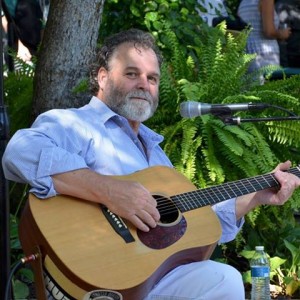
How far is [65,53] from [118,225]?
1680mm

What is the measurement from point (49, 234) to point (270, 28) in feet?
12.8

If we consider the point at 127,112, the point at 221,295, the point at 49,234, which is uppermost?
the point at 127,112

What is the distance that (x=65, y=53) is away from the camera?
435cm

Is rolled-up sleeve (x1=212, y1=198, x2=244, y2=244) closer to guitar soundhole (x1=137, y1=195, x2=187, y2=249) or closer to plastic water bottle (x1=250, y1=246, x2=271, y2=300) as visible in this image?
guitar soundhole (x1=137, y1=195, x2=187, y2=249)

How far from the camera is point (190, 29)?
17.4ft

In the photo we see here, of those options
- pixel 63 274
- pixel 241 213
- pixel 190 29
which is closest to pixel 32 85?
pixel 190 29

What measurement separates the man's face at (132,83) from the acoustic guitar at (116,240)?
0.33 m

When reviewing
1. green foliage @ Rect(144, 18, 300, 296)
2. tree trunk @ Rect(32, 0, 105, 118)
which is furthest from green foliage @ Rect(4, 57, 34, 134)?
green foliage @ Rect(144, 18, 300, 296)

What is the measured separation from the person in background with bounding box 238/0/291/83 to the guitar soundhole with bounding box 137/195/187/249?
10.7ft

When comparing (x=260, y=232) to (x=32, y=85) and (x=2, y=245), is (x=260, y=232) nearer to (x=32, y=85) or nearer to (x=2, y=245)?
(x=32, y=85)

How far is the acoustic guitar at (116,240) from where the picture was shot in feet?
9.03

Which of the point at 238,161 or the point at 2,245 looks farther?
the point at 238,161

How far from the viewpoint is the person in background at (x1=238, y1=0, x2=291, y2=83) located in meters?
6.25

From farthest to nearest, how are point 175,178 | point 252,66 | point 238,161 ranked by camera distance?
1. point 252,66
2. point 238,161
3. point 175,178
